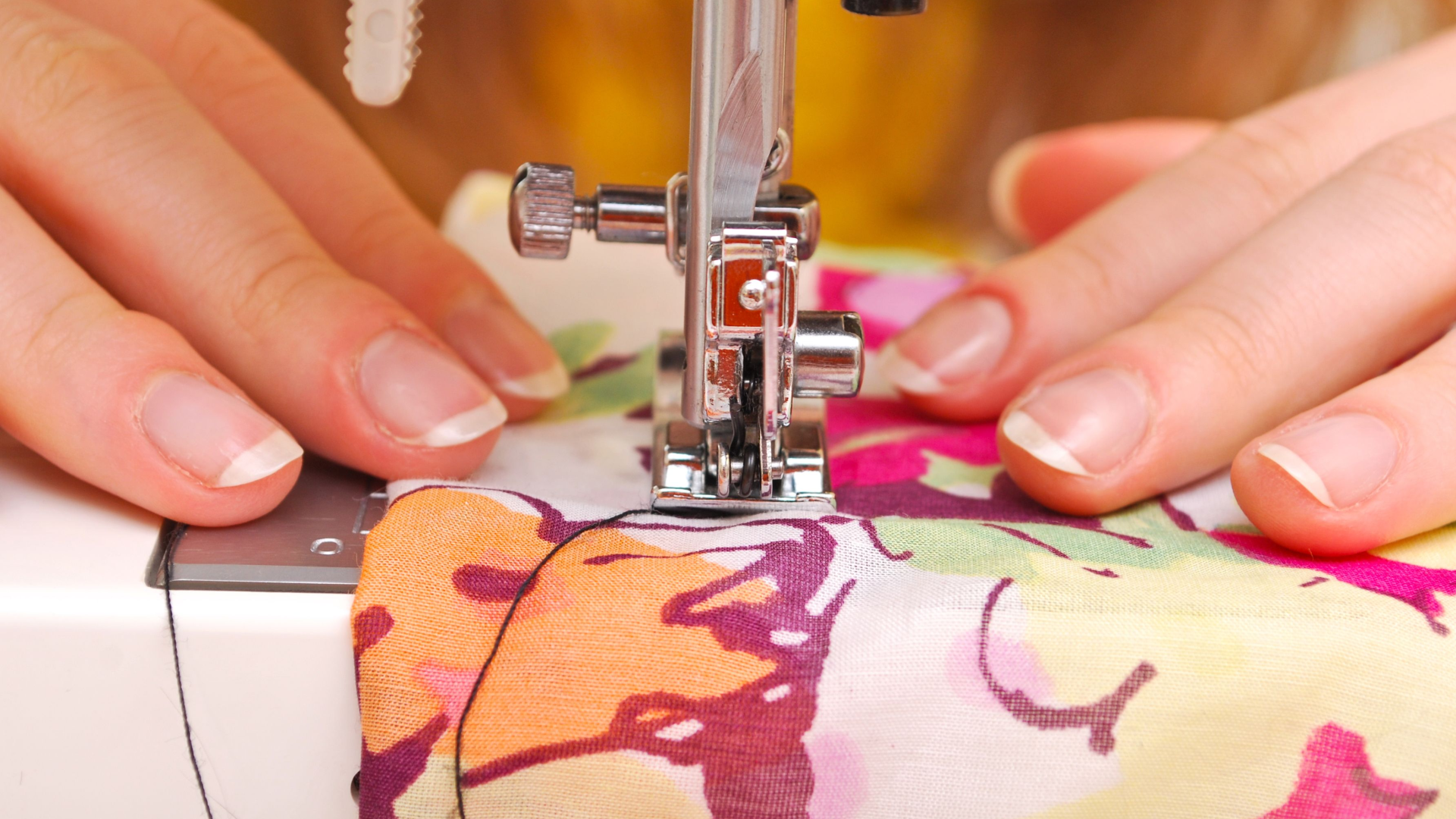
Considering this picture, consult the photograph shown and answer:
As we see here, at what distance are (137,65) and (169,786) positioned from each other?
31cm

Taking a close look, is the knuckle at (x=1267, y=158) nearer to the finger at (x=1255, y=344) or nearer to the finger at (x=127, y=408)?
the finger at (x=1255, y=344)

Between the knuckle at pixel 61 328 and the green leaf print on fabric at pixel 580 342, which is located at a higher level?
the knuckle at pixel 61 328

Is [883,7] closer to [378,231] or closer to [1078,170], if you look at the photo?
[378,231]

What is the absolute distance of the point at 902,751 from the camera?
340 mm

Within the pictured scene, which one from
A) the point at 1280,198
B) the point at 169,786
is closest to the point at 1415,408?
the point at 1280,198

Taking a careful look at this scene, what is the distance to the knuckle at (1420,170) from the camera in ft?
1.55

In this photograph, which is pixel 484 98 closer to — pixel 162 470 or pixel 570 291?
pixel 570 291

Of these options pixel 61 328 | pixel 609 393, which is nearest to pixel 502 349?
pixel 609 393

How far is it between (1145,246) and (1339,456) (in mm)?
197

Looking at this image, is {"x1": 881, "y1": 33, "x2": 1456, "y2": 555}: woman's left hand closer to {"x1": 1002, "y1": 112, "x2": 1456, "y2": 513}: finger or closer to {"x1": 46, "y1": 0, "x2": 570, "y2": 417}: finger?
{"x1": 1002, "y1": 112, "x2": 1456, "y2": 513}: finger

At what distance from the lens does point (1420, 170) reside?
19.0 inches

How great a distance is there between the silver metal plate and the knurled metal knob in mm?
116

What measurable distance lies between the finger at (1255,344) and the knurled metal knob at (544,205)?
0.19 meters

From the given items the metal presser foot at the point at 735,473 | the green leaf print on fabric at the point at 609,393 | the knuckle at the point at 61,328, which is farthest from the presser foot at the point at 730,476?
the knuckle at the point at 61,328
